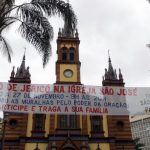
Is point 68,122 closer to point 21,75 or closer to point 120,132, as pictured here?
point 120,132

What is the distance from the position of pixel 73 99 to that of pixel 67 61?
1903 centimetres

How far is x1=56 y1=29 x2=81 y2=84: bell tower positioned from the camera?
131 feet

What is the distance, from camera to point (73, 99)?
23203 millimetres

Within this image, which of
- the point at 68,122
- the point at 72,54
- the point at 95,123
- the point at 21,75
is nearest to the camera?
the point at 68,122

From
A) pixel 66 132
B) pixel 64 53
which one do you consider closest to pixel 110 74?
pixel 64 53

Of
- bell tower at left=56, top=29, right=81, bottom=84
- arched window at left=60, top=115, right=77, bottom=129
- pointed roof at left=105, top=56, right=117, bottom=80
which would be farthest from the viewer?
pointed roof at left=105, top=56, right=117, bottom=80

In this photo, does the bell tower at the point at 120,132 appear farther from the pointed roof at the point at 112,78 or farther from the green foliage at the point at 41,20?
the green foliage at the point at 41,20

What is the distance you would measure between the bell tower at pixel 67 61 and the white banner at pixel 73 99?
15031mm

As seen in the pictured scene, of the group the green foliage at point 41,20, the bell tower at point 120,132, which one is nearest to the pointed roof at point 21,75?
the bell tower at point 120,132

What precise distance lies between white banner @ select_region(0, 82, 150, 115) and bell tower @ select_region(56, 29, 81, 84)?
15.0m

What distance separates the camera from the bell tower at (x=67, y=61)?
4006 centimetres

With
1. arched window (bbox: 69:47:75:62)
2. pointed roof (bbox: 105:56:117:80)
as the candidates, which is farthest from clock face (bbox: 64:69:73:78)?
pointed roof (bbox: 105:56:117:80)

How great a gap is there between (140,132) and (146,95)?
3606 inches

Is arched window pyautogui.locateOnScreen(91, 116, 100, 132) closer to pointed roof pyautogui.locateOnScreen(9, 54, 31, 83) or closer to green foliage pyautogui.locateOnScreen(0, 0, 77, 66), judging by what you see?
pointed roof pyautogui.locateOnScreen(9, 54, 31, 83)
